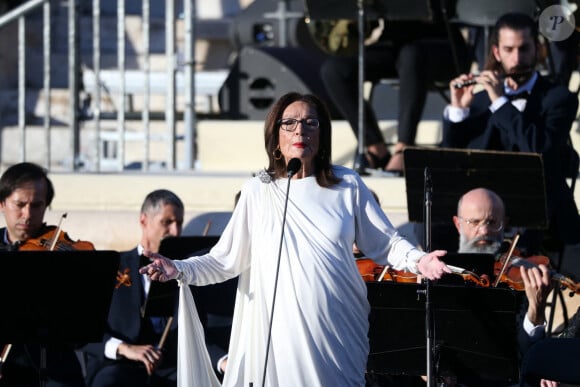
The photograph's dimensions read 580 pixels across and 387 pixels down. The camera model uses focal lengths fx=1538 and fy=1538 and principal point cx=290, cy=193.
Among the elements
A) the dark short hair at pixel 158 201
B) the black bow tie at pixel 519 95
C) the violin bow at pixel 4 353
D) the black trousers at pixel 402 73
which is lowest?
the violin bow at pixel 4 353

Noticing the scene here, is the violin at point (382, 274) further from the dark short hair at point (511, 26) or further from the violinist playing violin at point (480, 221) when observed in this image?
the dark short hair at point (511, 26)

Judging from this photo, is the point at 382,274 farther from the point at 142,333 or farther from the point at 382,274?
the point at 142,333

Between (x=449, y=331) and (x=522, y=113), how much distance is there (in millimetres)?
1869

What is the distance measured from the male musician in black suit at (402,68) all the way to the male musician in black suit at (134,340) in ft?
6.50

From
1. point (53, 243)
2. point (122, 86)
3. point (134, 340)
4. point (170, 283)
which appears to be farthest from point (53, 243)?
point (122, 86)

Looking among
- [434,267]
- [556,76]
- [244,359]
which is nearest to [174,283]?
[244,359]

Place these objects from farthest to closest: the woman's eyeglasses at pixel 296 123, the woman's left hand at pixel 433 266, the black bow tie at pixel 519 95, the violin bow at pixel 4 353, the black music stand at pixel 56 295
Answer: the black bow tie at pixel 519 95, the violin bow at pixel 4 353, the black music stand at pixel 56 295, the woman's eyeglasses at pixel 296 123, the woman's left hand at pixel 433 266

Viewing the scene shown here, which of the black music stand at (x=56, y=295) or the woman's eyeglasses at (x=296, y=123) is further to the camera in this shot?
the black music stand at (x=56, y=295)

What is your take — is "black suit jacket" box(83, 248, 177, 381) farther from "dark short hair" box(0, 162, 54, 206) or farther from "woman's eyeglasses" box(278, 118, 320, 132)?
"woman's eyeglasses" box(278, 118, 320, 132)

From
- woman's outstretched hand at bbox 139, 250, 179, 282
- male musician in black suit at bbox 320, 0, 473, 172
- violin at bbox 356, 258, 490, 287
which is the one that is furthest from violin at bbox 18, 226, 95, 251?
male musician in black suit at bbox 320, 0, 473, 172

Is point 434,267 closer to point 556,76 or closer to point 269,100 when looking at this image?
point 556,76

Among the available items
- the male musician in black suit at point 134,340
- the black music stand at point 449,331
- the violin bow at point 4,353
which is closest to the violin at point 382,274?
the black music stand at point 449,331

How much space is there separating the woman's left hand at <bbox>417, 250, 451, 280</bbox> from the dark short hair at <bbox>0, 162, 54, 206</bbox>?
2794 mm

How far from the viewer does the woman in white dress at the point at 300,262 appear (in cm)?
611
